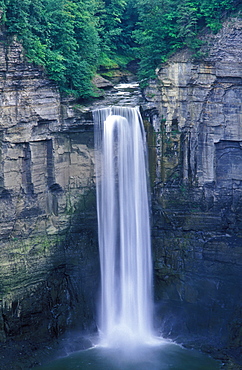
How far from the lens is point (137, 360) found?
28.2m

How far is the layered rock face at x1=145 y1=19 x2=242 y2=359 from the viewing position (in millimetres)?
30453

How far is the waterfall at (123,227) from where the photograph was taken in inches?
1212

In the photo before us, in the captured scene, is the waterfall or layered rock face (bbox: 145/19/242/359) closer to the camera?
layered rock face (bbox: 145/19/242/359)

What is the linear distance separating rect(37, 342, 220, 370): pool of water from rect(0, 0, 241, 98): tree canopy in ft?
43.8

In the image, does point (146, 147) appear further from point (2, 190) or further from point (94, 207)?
point (2, 190)

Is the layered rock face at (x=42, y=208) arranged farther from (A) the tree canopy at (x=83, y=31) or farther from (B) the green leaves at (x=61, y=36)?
(A) the tree canopy at (x=83, y=31)

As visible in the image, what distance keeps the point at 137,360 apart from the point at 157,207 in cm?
832

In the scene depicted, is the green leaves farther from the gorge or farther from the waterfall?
the waterfall

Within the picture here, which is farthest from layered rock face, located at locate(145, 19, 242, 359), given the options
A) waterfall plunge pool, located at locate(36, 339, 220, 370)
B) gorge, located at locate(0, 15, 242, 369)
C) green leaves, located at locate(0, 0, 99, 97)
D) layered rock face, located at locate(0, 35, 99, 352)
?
layered rock face, located at locate(0, 35, 99, 352)

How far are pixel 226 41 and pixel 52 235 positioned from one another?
1339 cm

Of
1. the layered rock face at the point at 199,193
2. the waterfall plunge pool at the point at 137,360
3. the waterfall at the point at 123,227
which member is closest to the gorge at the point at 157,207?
the layered rock face at the point at 199,193

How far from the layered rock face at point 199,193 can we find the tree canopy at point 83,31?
0.96 metres

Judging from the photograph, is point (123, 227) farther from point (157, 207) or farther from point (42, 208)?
point (42, 208)

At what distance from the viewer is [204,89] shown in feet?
100.0
